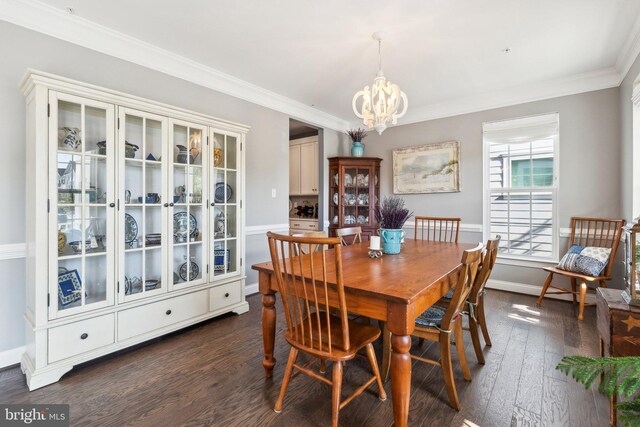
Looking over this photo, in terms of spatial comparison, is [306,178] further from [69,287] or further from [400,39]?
[69,287]

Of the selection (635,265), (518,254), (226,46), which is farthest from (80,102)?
(518,254)

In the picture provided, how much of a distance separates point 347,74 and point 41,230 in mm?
2956

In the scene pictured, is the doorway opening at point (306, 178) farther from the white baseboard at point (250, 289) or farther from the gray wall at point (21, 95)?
the gray wall at point (21, 95)

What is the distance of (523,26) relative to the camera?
95.7 inches

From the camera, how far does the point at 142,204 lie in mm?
2424

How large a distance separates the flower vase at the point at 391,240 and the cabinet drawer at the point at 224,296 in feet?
5.27

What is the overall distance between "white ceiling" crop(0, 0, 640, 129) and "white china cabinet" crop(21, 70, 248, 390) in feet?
2.20

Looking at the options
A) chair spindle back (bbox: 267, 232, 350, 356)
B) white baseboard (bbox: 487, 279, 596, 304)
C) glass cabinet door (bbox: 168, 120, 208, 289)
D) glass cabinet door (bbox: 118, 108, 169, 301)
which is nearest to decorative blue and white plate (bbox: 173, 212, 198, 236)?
glass cabinet door (bbox: 168, 120, 208, 289)

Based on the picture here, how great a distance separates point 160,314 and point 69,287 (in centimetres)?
66

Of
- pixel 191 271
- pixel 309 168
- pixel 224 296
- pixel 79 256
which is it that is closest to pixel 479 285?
pixel 224 296

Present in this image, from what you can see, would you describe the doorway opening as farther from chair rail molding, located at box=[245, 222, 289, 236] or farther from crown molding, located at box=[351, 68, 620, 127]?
crown molding, located at box=[351, 68, 620, 127]

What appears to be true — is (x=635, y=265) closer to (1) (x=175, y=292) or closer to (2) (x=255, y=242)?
(1) (x=175, y=292)

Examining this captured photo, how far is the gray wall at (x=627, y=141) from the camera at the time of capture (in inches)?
110

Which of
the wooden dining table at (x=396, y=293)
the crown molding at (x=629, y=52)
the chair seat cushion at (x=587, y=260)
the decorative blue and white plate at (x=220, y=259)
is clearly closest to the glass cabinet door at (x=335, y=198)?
the decorative blue and white plate at (x=220, y=259)
